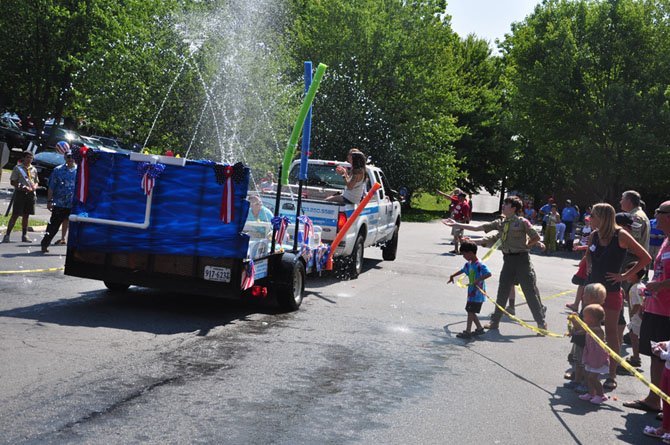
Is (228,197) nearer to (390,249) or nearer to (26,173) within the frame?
(26,173)

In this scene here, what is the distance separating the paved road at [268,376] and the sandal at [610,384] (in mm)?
165

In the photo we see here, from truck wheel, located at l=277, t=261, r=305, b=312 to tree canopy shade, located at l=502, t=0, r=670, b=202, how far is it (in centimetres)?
2829

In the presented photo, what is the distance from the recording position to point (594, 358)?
7.55 metres

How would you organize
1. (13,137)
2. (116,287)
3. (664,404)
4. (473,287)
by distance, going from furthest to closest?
(13,137)
(116,287)
(473,287)
(664,404)

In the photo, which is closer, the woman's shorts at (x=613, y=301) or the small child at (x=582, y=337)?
the small child at (x=582, y=337)

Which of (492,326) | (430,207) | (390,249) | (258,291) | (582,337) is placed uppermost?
(430,207)

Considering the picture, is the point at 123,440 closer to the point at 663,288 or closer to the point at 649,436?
the point at 649,436

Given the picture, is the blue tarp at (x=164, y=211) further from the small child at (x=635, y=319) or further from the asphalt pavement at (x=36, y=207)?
the asphalt pavement at (x=36, y=207)

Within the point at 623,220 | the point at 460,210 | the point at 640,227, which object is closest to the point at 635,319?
the point at 623,220

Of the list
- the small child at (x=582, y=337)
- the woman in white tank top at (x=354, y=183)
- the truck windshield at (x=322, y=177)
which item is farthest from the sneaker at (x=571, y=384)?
the truck windshield at (x=322, y=177)

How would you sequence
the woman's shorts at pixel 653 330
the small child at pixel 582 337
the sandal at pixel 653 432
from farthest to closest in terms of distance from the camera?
the small child at pixel 582 337
the woman's shorts at pixel 653 330
the sandal at pixel 653 432

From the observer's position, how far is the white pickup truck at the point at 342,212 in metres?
14.1

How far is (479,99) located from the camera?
5619cm

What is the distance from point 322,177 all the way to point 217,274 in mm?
7048
